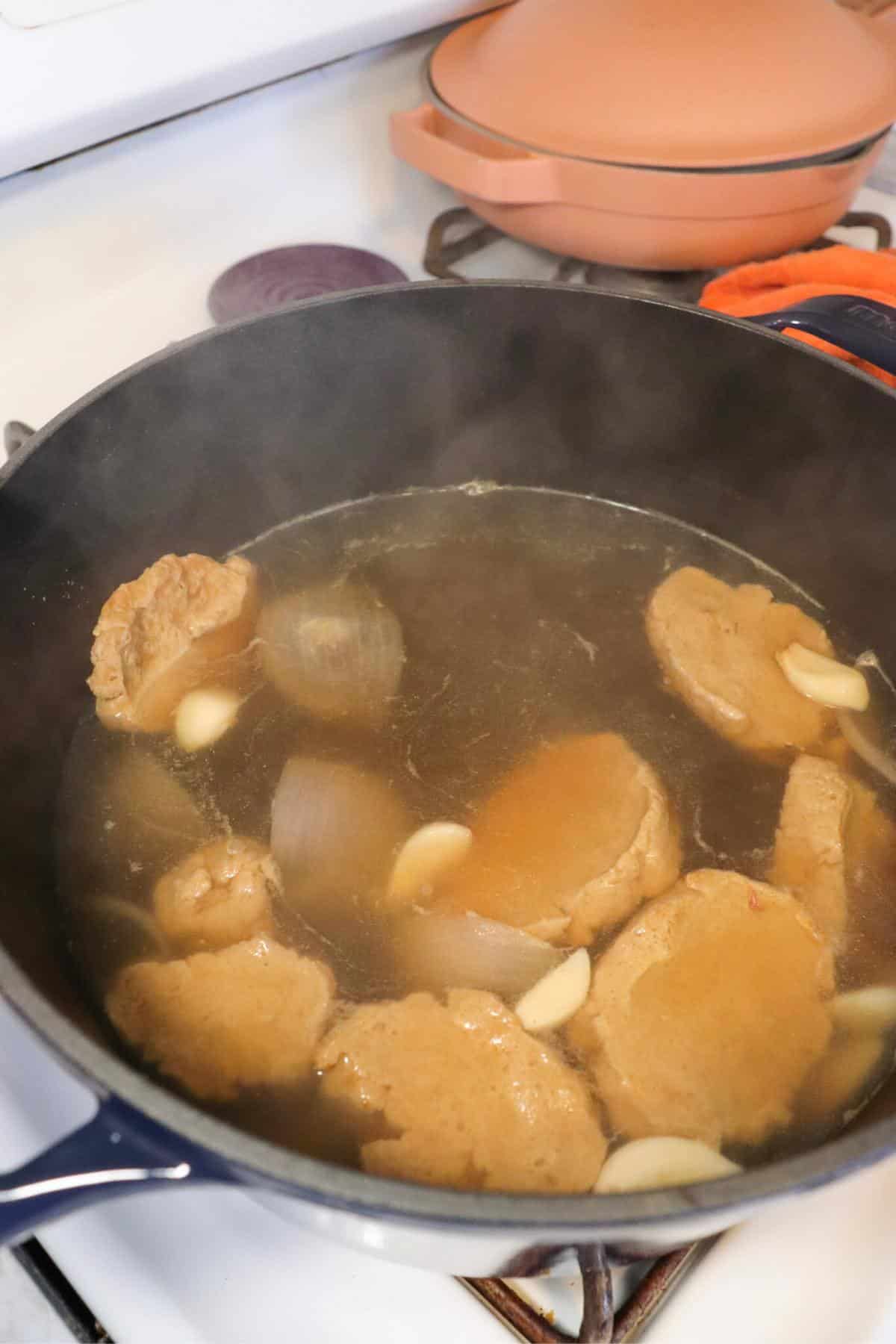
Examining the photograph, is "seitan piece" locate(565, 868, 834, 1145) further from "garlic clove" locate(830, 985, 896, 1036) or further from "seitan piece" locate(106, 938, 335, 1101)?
Result: "seitan piece" locate(106, 938, 335, 1101)

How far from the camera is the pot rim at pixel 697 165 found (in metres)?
1.26

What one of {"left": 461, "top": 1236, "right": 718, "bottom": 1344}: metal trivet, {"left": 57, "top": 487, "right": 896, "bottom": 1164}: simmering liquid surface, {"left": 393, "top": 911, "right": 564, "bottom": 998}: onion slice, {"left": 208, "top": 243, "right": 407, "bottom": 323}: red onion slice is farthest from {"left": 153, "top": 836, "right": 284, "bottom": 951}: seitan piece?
{"left": 208, "top": 243, "right": 407, "bottom": 323}: red onion slice

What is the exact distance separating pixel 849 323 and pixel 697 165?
0.97 ft

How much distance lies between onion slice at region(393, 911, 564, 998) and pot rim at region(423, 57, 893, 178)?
93 cm

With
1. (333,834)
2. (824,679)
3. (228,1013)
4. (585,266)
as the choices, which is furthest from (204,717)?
(585,266)

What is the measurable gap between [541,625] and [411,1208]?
2.49 ft

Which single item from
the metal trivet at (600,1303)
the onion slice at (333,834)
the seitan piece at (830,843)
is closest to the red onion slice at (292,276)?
the onion slice at (333,834)

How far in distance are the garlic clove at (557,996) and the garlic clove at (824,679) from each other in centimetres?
43

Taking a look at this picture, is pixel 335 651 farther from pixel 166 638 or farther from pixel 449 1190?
pixel 449 1190

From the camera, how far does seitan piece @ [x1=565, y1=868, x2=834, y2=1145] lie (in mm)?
795

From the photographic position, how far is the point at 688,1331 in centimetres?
71

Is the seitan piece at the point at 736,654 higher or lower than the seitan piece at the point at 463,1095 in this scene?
lower

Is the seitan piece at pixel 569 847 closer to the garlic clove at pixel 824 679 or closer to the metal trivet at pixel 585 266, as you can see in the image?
the garlic clove at pixel 824 679

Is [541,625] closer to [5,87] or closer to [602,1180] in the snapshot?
[602,1180]
